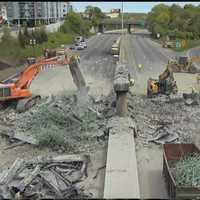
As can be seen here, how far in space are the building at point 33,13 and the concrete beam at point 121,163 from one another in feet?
169

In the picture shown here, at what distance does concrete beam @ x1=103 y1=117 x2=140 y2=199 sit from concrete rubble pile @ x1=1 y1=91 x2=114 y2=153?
3.02ft

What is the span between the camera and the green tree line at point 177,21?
77.4 metres

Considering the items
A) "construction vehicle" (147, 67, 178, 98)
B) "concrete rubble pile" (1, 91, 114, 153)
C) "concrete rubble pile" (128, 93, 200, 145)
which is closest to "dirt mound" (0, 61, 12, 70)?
"construction vehicle" (147, 67, 178, 98)

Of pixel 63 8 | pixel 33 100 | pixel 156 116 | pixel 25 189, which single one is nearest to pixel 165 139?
pixel 156 116

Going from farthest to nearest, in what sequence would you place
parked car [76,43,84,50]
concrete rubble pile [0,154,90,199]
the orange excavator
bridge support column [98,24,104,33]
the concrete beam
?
bridge support column [98,24,104,33] → parked car [76,43,84,50] → the orange excavator → concrete rubble pile [0,154,90,199] → the concrete beam

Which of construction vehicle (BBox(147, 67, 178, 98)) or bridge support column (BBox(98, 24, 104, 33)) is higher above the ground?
construction vehicle (BBox(147, 67, 178, 98))

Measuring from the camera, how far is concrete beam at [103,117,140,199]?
9.38 metres

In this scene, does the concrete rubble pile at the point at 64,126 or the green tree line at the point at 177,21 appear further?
the green tree line at the point at 177,21

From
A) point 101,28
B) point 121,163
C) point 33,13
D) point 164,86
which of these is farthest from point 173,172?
point 101,28

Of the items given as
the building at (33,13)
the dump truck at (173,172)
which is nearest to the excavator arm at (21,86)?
the dump truck at (173,172)

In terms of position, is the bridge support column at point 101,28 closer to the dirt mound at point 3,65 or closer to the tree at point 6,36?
the tree at point 6,36

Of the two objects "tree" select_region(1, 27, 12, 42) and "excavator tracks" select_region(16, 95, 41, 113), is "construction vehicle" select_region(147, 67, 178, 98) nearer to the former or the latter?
"excavator tracks" select_region(16, 95, 41, 113)

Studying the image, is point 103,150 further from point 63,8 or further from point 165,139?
point 63,8

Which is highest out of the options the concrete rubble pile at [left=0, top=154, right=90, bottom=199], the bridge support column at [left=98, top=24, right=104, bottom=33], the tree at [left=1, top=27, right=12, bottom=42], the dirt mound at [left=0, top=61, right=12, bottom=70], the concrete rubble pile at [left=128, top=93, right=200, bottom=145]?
the tree at [left=1, top=27, right=12, bottom=42]
